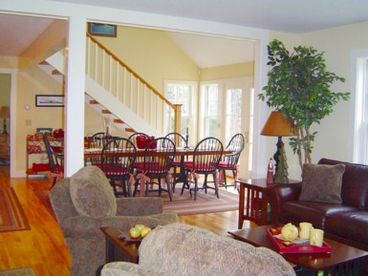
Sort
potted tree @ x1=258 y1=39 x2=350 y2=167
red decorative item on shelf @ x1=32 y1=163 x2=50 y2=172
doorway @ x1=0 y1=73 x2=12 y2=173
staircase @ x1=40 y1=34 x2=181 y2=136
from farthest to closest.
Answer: doorway @ x1=0 y1=73 x2=12 y2=173 → staircase @ x1=40 y1=34 x2=181 y2=136 → red decorative item on shelf @ x1=32 y1=163 x2=50 y2=172 → potted tree @ x1=258 y1=39 x2=350 y2=167

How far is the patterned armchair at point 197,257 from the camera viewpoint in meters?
1.36

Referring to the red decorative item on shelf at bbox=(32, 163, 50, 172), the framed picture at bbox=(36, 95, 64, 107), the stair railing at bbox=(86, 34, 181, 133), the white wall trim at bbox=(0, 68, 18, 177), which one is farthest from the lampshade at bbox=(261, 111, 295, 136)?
the white wall trim at bbox=(0, 68, 18, 177)

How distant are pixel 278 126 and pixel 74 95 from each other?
226 centimetres

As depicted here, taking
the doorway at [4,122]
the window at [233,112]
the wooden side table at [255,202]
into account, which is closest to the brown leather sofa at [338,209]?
the wooden side table at [255,202]

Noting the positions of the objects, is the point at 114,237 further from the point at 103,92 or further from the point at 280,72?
the point at 103,92

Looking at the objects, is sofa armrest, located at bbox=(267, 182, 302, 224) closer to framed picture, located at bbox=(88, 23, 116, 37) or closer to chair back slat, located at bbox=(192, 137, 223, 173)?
chair back slat, located at bbox=(192, 137, 223, 173)

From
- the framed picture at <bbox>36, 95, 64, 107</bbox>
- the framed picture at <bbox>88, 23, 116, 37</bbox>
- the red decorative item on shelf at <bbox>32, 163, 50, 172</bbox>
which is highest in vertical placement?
the framed picture at <bbox>88, 23, 116, 37</bbox>

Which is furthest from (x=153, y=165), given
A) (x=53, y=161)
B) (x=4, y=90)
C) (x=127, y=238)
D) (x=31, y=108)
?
(x=4, y=90)

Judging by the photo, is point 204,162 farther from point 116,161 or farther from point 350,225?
point 350,225

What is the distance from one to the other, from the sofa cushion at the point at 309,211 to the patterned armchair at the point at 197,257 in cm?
288

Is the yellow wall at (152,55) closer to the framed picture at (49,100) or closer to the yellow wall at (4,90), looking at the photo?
the framed picture at (49,100)

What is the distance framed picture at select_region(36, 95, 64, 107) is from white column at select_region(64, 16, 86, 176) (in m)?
4.72

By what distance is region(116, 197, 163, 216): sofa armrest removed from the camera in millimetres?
3662

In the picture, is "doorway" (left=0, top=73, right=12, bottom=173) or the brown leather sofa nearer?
the brown leather sofa
